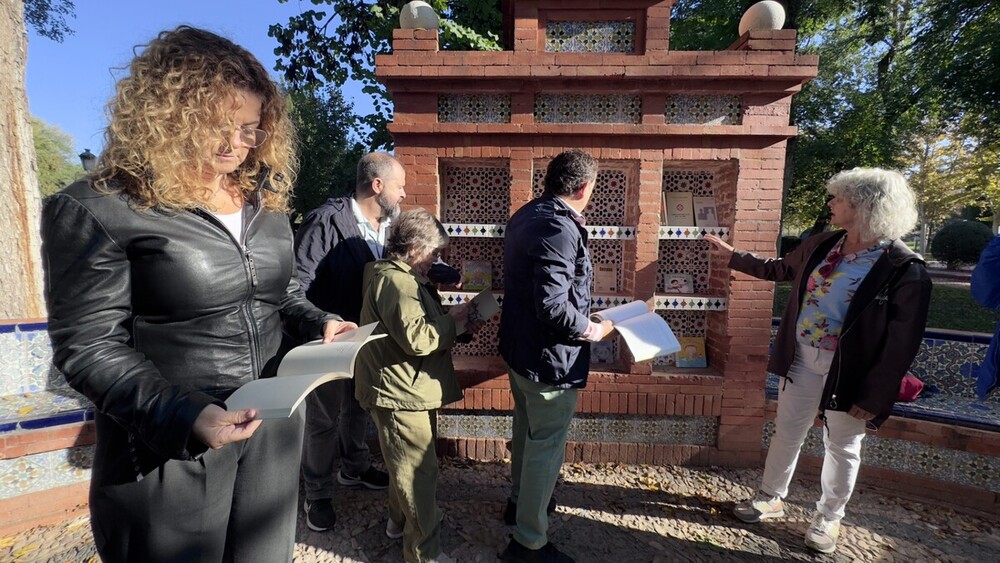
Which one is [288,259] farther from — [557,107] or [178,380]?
[557,107]

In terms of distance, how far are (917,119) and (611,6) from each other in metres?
14.6

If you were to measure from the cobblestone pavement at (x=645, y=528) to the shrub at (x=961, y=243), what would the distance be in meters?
21.5

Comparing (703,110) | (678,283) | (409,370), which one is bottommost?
(409,370)

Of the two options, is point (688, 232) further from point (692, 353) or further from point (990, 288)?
point (990, 288)

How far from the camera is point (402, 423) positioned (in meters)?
2.39

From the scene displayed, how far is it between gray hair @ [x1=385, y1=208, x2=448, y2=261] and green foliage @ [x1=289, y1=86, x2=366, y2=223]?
1433 centimetres

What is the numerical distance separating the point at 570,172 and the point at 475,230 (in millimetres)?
1373

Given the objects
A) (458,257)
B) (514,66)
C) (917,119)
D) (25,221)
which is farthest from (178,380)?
(917,119)

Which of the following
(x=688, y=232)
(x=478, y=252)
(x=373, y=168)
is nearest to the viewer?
(x=373, y=168)

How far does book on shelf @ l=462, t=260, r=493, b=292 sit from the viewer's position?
3.96 metres

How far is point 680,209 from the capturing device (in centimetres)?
397

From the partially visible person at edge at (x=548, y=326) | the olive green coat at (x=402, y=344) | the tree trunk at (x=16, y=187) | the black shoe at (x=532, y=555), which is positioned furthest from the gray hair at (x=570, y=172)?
the tree trunk at (x=16, y=187)

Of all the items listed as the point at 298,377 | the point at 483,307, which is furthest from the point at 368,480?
the point at 298,377

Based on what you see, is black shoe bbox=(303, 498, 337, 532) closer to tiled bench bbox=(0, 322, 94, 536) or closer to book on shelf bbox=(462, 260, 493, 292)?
tiled bench bbox=(0, 322, 94, 536)
